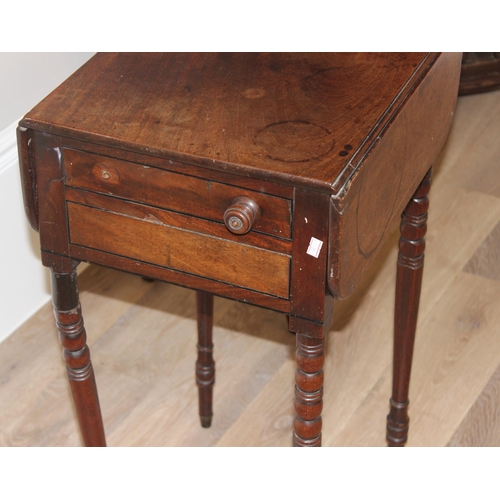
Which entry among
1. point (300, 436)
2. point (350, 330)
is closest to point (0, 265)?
point (350, 330)

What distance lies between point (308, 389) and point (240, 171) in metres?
0.32

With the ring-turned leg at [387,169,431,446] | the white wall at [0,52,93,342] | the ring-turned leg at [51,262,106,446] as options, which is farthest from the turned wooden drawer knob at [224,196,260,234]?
the white wall at [0,52,93,342]

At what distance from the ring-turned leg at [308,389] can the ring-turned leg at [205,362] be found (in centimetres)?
48

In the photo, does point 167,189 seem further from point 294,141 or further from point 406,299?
point 406,299

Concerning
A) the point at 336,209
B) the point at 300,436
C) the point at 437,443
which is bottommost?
the point at 437,443

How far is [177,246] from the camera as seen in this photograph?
1.19 meters

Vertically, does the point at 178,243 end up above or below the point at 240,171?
below

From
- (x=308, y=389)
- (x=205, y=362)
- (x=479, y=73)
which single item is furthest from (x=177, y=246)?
(x=479, y=73)

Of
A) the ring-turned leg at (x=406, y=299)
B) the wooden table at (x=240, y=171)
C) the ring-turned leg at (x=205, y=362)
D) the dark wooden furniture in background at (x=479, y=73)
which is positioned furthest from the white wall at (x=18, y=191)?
the dark wooden furniture in background at (x=479, y=73)

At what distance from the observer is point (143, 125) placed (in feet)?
3.80

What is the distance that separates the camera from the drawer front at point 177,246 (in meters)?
1.16

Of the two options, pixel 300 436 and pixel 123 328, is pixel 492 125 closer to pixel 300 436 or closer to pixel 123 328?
pixel 123 328

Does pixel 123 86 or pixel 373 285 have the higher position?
pixel 123 86

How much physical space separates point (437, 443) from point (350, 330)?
34 cm
